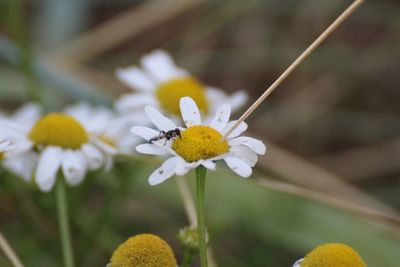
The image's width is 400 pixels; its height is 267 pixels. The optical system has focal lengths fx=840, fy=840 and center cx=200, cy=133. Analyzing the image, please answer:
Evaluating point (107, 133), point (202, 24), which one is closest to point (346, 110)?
point (202, 24)

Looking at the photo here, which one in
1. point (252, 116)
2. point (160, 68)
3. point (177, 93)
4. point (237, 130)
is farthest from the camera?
point (252, 116)

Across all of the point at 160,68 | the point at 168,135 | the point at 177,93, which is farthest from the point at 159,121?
the point at 160,68

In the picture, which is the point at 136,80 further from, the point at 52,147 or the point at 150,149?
the point at 150,149

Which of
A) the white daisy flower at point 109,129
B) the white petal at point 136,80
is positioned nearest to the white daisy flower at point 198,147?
the white daisy flower at point 109,129

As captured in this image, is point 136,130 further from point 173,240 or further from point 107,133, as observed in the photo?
point 173,240

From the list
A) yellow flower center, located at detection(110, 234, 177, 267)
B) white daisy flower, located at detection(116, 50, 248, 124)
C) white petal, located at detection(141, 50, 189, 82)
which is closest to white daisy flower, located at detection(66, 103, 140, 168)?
white daisy flower, located at detection(116, 50, 248, 124)

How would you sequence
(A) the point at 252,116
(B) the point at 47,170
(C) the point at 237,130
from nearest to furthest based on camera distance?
(C) the point at 237,130, (B) the point at 47,170, (A) the point at 252,116

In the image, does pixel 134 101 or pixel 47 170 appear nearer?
pixel 47 170
